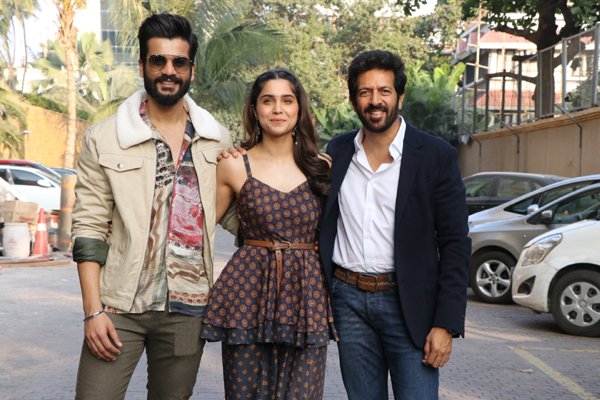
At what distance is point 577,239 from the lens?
7797mm

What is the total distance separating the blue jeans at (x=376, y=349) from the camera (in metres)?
3.16

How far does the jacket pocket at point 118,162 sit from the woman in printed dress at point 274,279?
412 mm

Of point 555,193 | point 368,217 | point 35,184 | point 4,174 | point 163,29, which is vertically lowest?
point 368,217

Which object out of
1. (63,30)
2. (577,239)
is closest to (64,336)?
(577,239)

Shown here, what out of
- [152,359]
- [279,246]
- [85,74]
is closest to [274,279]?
[279,246]

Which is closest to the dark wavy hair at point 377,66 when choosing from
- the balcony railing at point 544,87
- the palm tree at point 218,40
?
the balcony railing at point 544,87

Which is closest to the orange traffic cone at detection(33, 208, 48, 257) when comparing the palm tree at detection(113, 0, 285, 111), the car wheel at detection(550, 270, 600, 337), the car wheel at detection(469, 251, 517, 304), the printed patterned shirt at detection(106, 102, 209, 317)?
the car wheel at detection(469, 251, 517, 304)

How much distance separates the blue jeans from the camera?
316 centimetres

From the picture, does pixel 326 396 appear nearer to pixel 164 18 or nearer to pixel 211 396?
pixel 211 396

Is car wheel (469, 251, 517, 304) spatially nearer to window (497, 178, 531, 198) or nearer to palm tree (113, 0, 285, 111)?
window (497, 178, 531, 198)

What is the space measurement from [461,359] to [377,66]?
407 centimetres

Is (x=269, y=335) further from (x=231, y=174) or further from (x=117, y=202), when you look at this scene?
(x=117, y=202)

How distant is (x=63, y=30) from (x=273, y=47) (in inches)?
282

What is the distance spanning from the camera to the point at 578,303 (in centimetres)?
769
